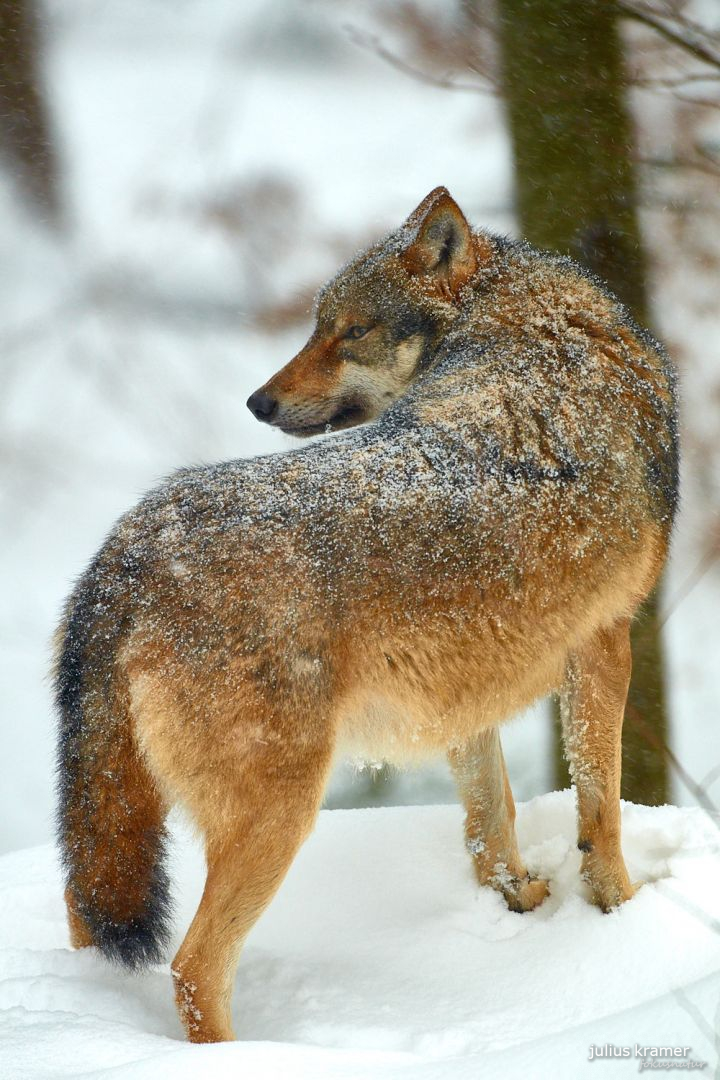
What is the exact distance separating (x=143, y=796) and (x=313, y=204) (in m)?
4.19

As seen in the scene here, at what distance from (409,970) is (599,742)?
1.00 m

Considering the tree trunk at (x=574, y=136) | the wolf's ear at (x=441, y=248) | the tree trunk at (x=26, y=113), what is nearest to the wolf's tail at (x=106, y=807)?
the wolf's ear at (x=441, y=248)

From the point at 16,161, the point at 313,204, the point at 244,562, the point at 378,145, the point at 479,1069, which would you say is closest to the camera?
the point at 479,1069

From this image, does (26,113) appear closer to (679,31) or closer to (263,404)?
(263,404)

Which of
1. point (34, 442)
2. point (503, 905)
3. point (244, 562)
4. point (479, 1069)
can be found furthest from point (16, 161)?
point (479, 1069)

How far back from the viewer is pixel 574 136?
459 centimetres

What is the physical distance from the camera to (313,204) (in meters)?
5.90

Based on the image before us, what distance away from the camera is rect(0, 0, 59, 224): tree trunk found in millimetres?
6047

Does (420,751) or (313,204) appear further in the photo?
(313,204)

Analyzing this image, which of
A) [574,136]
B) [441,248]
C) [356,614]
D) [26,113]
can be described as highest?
[574,136]

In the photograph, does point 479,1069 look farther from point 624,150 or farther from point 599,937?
point 624,150

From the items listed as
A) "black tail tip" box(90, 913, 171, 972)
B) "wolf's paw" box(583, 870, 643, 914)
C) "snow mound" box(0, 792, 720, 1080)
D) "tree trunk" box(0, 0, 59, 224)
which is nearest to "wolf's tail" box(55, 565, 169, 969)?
"black tail tip" box(90, 913, 171, 972)

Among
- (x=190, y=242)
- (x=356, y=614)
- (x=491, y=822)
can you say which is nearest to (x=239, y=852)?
(x=356, y=614)

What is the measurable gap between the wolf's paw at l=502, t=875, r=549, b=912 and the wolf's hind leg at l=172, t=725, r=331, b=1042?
1.14 meters
